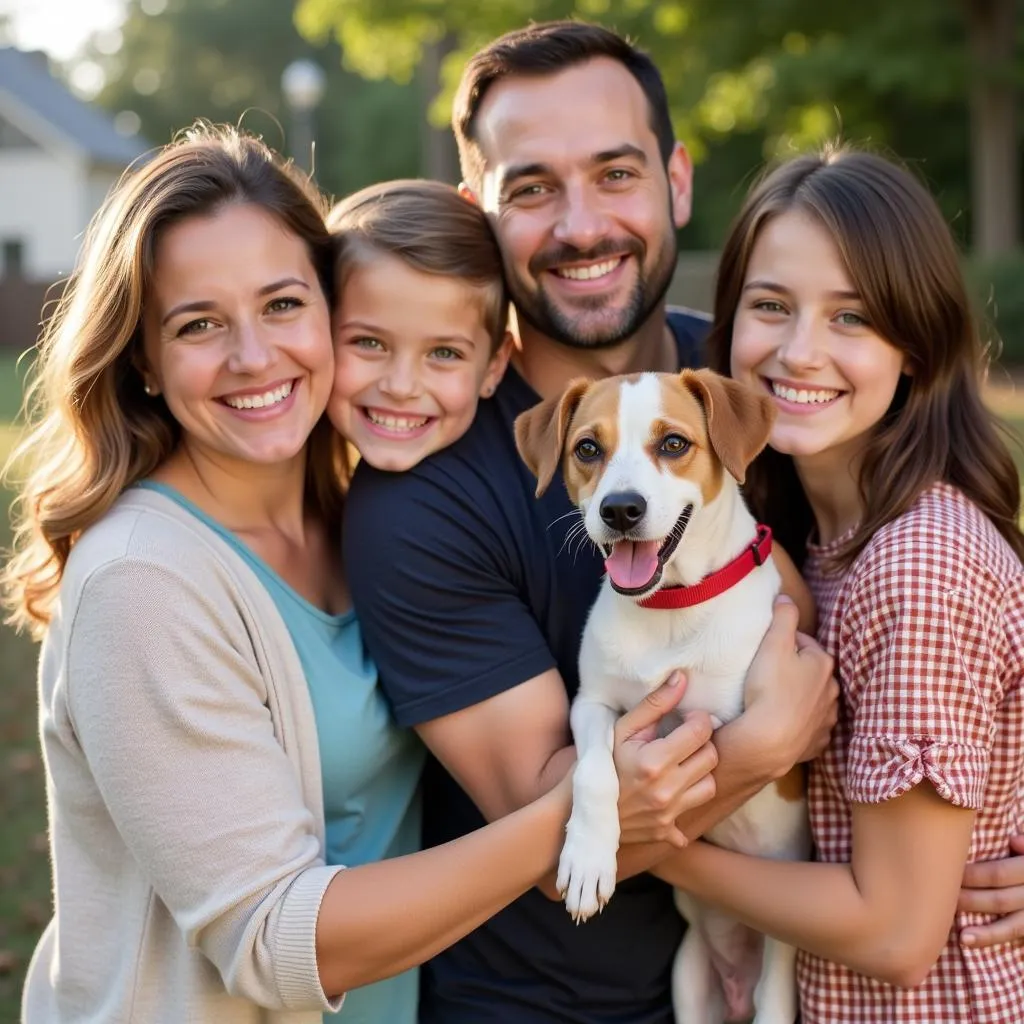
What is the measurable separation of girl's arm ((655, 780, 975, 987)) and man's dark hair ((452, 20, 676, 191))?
2251 millimetres

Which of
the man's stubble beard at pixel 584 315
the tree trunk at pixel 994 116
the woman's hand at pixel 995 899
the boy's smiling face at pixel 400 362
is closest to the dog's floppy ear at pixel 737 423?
the man's stubble beard at pixel 584 315

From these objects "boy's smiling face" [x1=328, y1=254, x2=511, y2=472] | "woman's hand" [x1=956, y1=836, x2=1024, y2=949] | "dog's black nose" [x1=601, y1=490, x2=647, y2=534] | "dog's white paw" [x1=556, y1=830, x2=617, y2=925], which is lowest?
"woman's hand" [x1=956, y1=836, x2=1024, y2=949]

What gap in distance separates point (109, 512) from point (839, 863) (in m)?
1.95

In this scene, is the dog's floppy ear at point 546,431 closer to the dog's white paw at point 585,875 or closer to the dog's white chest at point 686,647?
the dog's white chest at point 686,647

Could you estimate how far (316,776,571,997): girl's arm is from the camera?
9.33ft

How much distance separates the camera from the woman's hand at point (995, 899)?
9.98 ft

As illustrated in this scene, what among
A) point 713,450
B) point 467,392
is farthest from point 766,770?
point 467,392

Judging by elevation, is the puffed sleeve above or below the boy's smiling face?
below

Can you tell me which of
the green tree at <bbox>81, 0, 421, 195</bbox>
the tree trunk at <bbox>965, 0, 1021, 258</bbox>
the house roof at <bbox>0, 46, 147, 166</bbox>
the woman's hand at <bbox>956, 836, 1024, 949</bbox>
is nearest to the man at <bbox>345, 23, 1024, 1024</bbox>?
the woman's hand at <bbox>956, 836, 1024, 949</bbox>

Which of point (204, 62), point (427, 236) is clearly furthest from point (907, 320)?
point (204, 62)

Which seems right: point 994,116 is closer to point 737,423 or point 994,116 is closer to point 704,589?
point 737,423

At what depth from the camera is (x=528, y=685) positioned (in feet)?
10.7

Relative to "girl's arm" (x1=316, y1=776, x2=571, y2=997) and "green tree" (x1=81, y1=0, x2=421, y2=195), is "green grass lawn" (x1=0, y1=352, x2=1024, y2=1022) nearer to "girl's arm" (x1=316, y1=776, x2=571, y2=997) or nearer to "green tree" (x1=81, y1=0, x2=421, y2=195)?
"girl's arm" (x1=316, y1=776, x2=571, y2=997)

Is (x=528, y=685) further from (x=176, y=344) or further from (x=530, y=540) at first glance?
(x=176, y=344)
